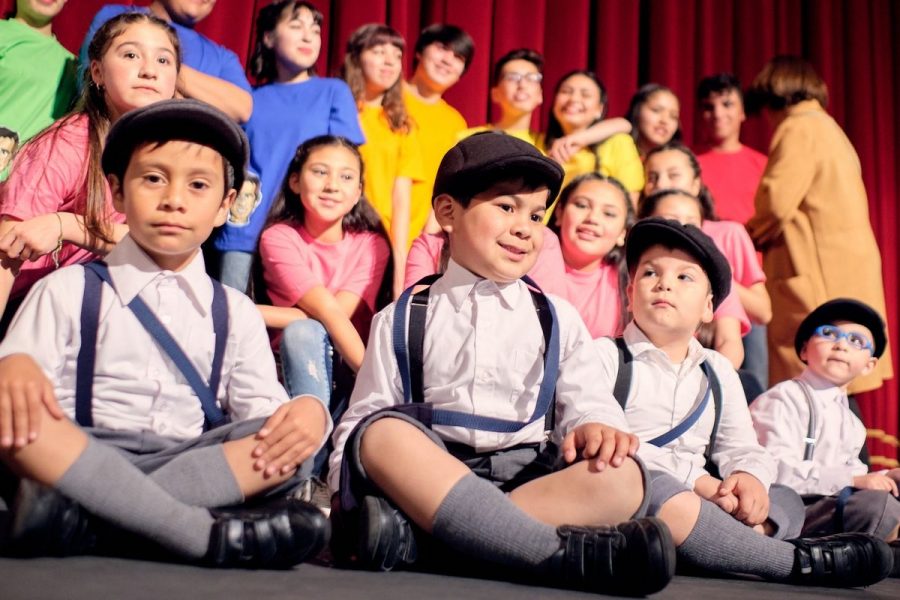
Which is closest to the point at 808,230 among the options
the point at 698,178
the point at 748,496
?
the point at 698,178

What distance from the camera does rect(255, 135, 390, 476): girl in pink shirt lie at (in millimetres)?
2174

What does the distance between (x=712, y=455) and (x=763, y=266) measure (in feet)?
5.44

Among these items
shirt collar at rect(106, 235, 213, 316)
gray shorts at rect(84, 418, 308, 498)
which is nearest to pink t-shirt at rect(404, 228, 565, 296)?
shirt collar at rect(106, 235, 213, 316)

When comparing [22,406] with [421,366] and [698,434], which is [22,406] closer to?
[421,366]

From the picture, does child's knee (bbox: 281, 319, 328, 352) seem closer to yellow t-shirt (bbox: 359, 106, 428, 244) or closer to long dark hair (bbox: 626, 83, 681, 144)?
yellow t-shirt (bbox: 359, 106, 428, 244)

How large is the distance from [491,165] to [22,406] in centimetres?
74

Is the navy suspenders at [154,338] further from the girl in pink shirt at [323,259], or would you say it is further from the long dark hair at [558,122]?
the long dark hair at [558,122]

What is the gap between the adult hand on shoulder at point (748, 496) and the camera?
1.65 meters

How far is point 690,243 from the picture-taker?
73.1 inches

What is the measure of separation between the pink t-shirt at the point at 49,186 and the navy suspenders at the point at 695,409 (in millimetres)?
966

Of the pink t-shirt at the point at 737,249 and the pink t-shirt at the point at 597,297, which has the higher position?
the pink t-shirt at the point at 737,249

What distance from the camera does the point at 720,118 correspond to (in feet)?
11.2

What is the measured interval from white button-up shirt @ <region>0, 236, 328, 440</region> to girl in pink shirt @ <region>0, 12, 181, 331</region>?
1.37 ft

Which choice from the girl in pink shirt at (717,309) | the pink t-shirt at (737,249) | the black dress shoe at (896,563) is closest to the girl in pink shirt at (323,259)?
the girl in pink shirt at (717,309)
